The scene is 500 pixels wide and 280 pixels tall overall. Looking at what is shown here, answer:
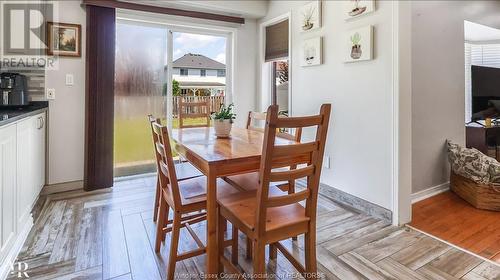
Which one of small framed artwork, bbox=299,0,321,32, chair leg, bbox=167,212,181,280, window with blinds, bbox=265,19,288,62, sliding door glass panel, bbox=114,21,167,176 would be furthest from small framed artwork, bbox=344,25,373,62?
sliding door glass panel, bbox=114,21,167,176

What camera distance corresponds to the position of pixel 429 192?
309 cm

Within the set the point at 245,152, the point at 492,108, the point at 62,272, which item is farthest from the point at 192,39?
the point at 492,108

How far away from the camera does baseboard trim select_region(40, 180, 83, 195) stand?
3.01 meters

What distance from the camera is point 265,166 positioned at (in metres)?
1.26

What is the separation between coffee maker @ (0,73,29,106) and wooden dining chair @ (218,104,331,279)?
2.25m

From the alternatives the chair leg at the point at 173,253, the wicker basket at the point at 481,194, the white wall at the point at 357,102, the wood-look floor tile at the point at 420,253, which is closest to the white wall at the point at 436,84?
the wicker basket at the point at 481,194

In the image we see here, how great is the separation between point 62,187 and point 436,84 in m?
4.20

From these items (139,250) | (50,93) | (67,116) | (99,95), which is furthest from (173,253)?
(50,93)

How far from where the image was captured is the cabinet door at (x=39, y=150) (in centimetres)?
249

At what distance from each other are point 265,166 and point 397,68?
1.65 meters

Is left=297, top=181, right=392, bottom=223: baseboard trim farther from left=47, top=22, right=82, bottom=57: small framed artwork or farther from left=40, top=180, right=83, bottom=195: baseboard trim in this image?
left=47, top=22, right=82, bottom=57: small framed artwork

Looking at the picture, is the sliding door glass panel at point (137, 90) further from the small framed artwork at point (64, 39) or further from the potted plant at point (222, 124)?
the potted plant at point (222, 124)

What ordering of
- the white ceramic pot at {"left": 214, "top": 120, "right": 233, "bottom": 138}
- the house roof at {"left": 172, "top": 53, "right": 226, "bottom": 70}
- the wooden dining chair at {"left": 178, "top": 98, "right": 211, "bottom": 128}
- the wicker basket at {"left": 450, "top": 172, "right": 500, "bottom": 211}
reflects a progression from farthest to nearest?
the house roof at {"left": 172, "top": 53, "right": 226, "bottom": 70} < the wooden dining chair at {"left": 178, "top": 98, "right": 211, "bottom": 128} < the wicker basket at {"left": 450, "top": 172, "right": 500, "bottom": 211} < the white ceramic pot at {"left": 214, "top": 120, "right": 233, "bottom": 138}

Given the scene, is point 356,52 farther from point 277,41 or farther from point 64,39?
point 64,39
